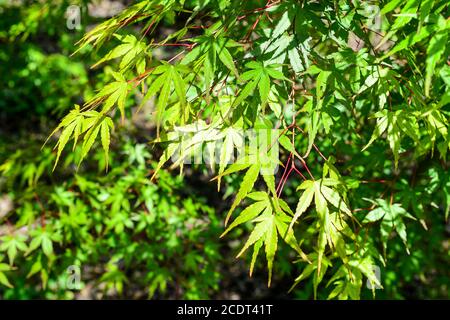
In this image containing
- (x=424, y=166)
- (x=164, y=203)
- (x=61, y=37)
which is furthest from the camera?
(x=61, y=37)

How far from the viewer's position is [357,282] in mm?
1969

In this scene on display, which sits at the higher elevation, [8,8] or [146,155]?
[8,8]

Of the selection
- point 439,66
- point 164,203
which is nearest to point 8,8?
point 164,203

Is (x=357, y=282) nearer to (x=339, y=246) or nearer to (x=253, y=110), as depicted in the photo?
(x=339, y=246)

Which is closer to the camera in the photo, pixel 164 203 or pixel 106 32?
pixel 106 32

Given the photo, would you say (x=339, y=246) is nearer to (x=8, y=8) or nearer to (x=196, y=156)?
(x=196, y=156)

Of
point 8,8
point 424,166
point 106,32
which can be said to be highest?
point 8,8

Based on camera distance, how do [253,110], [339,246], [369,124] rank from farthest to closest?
1. [369,124]
2. [339,246]
3. [253,110]

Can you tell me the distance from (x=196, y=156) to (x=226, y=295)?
2151 millimetres

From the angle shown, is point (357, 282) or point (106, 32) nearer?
point (106, 32)

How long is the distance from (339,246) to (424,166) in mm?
1030

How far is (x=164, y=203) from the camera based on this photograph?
2963mm

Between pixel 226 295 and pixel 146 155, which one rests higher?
pixel 146 155

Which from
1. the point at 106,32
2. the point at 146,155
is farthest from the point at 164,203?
the point at 106,32
